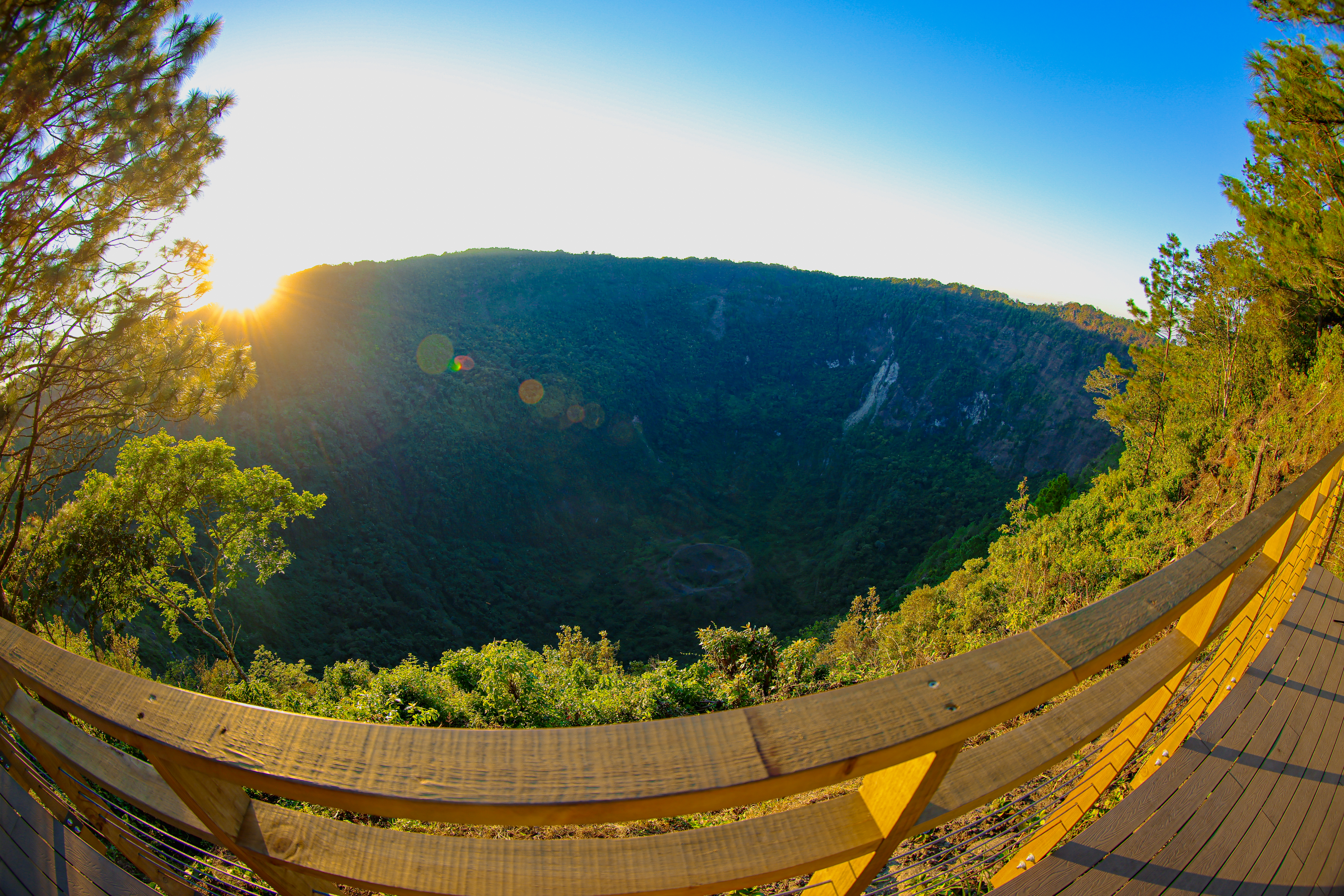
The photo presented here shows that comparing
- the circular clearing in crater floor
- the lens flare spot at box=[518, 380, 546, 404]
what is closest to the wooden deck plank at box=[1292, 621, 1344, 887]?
the circular clearing in crater floor

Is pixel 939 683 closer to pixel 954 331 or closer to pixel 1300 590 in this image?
pixel 1300 590

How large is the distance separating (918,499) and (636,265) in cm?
3314

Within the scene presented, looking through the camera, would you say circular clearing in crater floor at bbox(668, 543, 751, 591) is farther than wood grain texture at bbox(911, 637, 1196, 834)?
Yes

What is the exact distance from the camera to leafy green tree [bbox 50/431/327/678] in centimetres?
873

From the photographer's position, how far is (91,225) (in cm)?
547

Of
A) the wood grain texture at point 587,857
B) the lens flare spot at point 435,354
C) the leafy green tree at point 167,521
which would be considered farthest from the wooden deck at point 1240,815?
the lens flare spot at point 435,354

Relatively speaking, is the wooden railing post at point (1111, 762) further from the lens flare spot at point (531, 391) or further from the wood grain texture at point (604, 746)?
the lens flare spot at point (531, 391)

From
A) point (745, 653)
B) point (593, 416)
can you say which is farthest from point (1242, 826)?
point (593, 416)

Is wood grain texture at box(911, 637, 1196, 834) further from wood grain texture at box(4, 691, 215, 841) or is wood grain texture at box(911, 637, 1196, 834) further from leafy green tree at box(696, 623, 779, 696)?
leafy green tree at box(696, 623, 779, 696)

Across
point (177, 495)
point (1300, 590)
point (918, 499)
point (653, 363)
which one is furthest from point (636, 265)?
point (1300, 590)

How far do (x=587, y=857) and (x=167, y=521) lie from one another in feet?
39.3

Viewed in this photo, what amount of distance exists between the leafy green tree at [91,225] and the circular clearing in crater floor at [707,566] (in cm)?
2727

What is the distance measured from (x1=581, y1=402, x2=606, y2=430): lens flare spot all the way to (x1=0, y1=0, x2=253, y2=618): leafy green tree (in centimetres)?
3482

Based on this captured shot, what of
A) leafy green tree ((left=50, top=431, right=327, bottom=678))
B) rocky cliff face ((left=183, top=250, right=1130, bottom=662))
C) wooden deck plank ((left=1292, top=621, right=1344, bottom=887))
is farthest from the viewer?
rocky cliff face ((left=183, top=250, right=1130, bottom=662))
